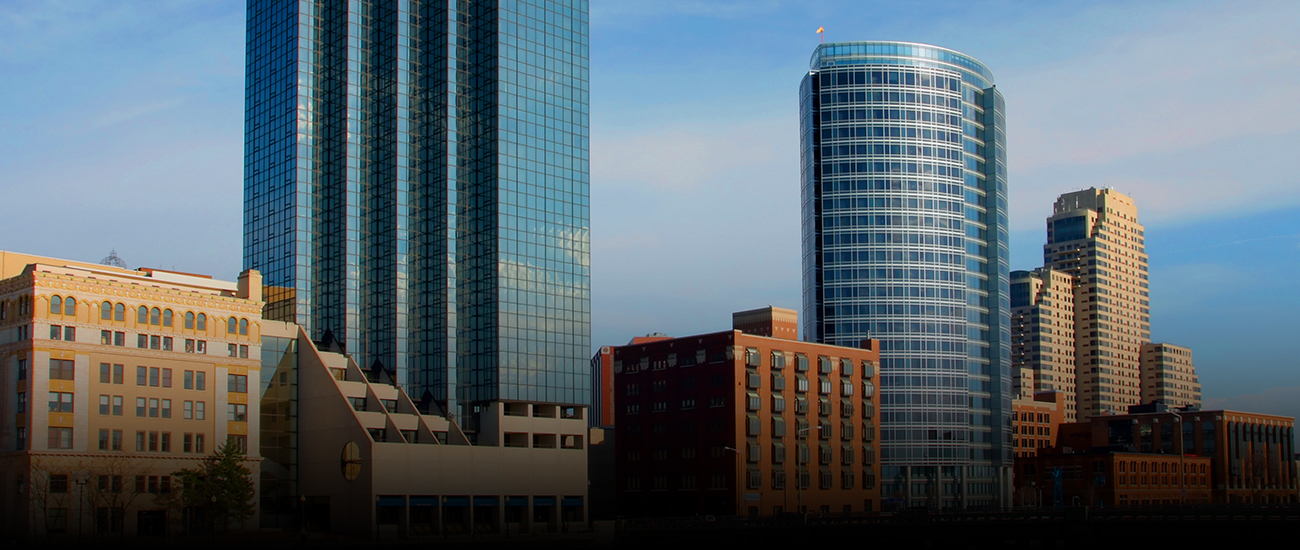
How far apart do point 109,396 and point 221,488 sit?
14.4 m

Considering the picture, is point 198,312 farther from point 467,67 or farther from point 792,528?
point 792,528

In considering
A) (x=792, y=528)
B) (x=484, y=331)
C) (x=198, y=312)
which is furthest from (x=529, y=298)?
(x=792, y=528)

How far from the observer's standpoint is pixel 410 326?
556 ft

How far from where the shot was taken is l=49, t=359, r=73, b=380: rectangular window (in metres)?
122

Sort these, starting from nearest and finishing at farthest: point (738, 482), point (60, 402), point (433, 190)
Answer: point (60, 402) → point (433, 190) → point (738, 482)

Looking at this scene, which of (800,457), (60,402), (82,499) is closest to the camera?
(82,499)

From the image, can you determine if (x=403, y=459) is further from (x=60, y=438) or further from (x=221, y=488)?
(x=60, y=438)

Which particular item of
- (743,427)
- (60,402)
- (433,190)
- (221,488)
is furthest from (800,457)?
(60,402)

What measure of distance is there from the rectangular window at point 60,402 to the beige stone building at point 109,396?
0.09m

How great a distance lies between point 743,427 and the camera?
17412 cm

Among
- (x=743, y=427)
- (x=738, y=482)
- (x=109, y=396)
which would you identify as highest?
(x=109, y=396)

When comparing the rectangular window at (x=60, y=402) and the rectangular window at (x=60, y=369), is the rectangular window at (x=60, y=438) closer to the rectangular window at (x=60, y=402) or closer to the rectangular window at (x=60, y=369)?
the rectangular window at (x=60, y=402)

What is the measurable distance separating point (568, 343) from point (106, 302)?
5949 cm

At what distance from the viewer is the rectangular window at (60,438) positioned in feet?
398
